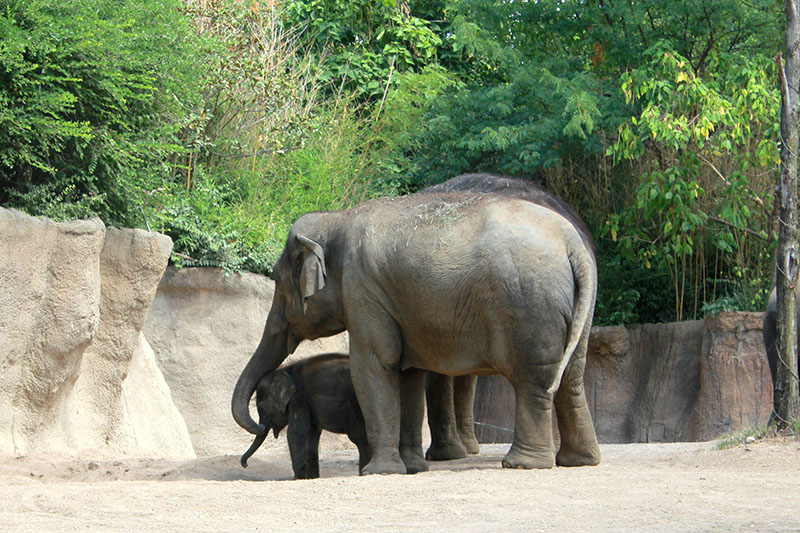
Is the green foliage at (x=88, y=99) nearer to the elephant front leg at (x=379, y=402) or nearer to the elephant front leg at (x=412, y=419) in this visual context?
the elephant front leg at (x=379, y=402)

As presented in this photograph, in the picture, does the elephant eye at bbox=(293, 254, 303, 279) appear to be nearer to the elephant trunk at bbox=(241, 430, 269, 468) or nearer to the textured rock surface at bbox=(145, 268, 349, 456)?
the elephant trunk at bbox=(241, 430, 269, 468)

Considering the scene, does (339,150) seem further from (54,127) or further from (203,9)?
(54,127)

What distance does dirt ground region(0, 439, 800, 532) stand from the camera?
16.6 ft

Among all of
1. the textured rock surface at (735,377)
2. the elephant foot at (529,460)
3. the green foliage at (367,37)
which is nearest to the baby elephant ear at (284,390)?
the elephant foot at (529,460)

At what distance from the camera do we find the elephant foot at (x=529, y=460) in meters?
7.39

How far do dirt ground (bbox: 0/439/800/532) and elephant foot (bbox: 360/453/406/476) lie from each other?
0.49 m

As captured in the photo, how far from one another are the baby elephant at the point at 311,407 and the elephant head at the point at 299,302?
182 mm

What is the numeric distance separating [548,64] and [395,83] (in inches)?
155

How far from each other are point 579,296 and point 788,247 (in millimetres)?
2335

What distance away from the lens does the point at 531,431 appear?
7426 millimetres

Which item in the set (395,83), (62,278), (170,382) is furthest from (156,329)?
(395,83)

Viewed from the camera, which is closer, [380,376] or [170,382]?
[380,376]

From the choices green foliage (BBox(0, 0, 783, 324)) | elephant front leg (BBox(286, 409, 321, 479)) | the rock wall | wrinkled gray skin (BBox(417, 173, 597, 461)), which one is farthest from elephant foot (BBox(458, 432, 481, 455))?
the rock wall

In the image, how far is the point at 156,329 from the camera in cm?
1138
